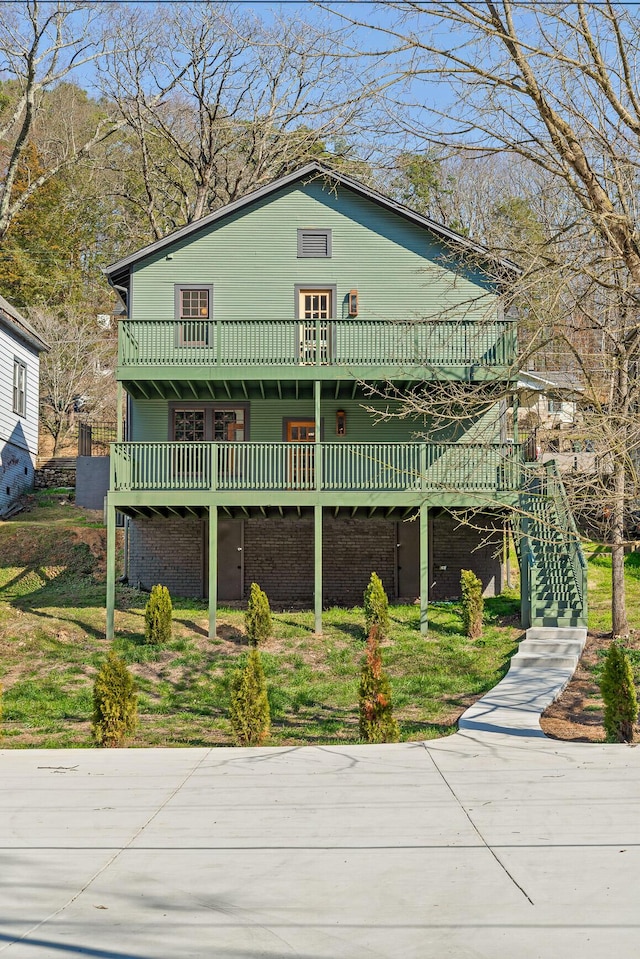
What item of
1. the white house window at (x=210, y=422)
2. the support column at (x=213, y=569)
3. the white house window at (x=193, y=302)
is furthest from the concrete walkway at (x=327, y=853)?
the white house window at (x=193, y=302)

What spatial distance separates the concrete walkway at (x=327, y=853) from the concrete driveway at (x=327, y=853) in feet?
0.07

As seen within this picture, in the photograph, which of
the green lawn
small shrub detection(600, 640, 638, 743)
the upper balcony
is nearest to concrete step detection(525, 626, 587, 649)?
the green lawn

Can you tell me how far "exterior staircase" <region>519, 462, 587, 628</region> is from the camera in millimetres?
17984

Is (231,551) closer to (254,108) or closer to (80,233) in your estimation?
(254,108)

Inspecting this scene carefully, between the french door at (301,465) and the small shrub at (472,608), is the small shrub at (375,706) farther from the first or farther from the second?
the french door at (301,465)

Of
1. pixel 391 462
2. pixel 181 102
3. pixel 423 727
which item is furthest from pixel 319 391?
pixel 181 102

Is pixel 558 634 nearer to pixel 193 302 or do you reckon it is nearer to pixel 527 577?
pixel 527 577

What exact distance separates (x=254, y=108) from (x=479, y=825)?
107 ft

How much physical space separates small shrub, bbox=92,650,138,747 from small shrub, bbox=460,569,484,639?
842 cm

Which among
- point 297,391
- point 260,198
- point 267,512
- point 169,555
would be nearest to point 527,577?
point 267,512

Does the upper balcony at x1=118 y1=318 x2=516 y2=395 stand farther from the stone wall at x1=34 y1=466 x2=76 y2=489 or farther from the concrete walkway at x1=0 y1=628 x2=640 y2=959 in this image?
the stone wall at x1=34 y1=466 x2=76 y2=489

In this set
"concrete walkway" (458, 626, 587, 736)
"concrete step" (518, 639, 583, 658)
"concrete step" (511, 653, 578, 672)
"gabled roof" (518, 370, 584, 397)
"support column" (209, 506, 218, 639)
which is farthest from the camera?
"support column" (209, 506, 218, 639)

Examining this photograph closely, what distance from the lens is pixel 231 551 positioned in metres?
23.7

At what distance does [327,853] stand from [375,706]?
4.58 m
